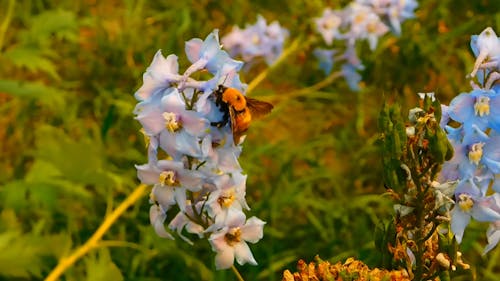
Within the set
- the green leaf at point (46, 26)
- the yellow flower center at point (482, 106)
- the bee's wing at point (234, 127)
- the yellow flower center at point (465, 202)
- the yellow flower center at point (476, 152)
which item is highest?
the green leaf at point (46, 26)

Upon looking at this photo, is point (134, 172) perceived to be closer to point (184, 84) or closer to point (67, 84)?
point (67, 84)

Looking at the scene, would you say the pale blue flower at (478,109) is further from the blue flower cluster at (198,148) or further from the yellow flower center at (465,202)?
the blue flower cluster at (198,148)

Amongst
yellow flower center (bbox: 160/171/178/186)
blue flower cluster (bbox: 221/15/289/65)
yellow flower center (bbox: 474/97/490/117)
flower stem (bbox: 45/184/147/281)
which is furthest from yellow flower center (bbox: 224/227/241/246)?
blue flower cluster (bbox: 221/15/289/65)

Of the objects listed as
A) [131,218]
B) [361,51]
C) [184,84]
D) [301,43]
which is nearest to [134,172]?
[131,218]

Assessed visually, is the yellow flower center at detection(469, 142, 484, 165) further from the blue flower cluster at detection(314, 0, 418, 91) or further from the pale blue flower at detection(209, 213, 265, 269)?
the blue flower cluster at detection(314, 0, 418, 91)

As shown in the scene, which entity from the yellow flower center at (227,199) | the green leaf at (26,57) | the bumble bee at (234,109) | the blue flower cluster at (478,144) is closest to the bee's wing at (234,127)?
the bumble bee at (234,109)

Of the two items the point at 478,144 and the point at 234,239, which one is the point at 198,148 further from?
the point at 478,144

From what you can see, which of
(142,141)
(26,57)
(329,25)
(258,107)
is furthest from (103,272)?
(329,25)
